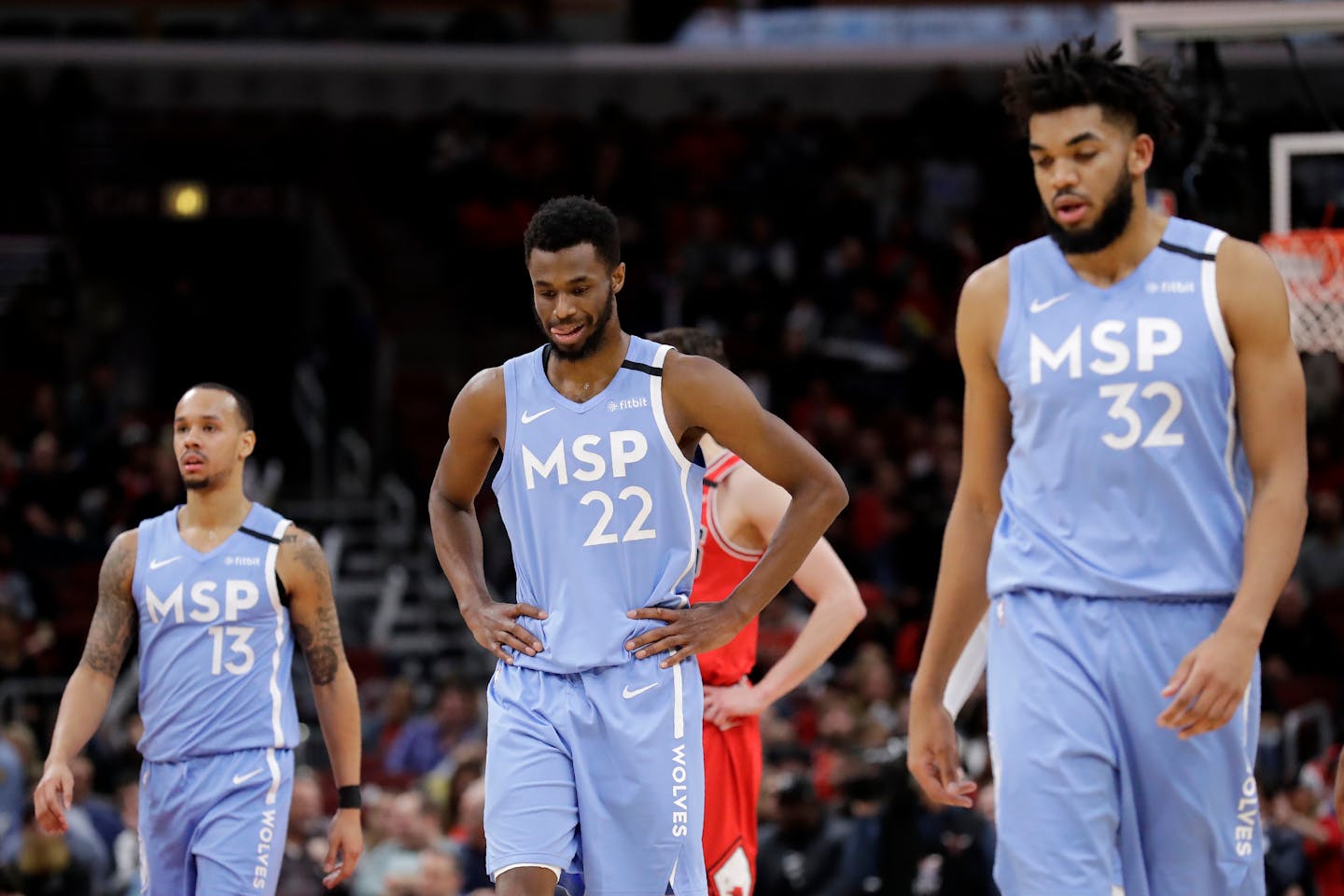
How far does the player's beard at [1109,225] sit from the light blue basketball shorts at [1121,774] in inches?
30.8

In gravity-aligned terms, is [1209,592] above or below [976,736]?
above

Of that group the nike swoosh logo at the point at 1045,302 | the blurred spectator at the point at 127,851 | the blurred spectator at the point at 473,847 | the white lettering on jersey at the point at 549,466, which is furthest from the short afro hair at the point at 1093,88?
the blurred spectator at the point at 127,851

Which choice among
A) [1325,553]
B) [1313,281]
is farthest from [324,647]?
[1325,553]

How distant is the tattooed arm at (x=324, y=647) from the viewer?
258 inches

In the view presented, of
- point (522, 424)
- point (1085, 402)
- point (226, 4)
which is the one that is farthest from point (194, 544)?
point (226, 4)

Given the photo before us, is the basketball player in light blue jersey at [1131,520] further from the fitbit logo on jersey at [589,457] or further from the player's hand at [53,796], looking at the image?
the player's hand at [53,796]

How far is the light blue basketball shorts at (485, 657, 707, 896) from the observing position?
4.78 m

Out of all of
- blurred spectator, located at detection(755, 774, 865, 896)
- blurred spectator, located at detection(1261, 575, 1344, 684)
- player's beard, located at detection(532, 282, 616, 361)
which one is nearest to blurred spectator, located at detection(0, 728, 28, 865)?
blurred spectator, located at detection(755, 774, 865, 896)

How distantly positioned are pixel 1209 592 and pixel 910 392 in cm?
1316

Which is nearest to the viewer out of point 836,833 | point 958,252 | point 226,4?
point 836,833

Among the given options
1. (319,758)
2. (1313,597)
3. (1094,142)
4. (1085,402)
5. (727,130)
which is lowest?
(319,758)

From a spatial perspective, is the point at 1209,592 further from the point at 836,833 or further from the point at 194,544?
the point at 836,833

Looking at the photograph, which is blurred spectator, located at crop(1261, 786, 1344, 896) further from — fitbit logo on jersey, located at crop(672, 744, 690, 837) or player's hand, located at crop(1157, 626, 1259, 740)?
player's hand, located at crop(1157, 626, 1259, 740)

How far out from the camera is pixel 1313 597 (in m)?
13.7
